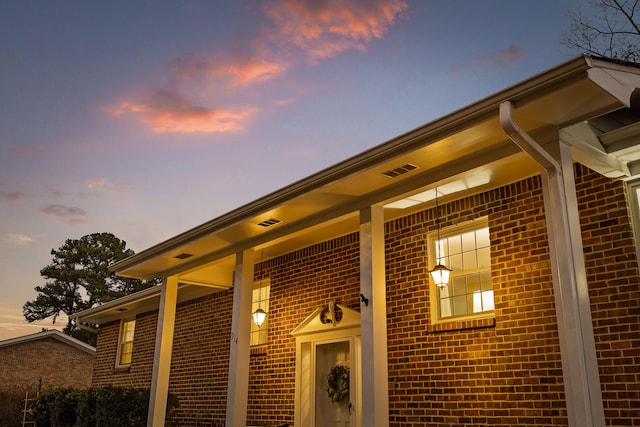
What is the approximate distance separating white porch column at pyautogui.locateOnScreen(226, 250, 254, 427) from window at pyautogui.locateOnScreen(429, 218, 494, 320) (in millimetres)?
2531

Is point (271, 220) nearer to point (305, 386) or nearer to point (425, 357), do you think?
point (425, 357)

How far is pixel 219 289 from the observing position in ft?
38.0

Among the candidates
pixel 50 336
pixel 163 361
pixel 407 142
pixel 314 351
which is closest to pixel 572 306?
pixel 407 142

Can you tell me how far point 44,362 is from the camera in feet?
81.4

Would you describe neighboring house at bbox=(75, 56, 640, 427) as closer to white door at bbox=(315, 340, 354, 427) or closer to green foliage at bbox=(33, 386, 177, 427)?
white door at bbox=(315, 340, 354, 427)

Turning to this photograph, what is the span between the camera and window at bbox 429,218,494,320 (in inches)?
277

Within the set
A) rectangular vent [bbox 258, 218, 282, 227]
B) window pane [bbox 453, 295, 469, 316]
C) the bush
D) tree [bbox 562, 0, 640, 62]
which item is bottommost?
the bush

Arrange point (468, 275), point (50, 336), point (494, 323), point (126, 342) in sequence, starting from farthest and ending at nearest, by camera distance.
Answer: point (50, 336) → point (126, 342) → point (468, 275) → point (494, 323)

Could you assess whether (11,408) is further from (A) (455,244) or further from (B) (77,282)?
(B) (77,282)

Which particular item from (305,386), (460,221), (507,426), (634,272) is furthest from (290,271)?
(634,272)

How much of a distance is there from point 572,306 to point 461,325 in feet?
9.44

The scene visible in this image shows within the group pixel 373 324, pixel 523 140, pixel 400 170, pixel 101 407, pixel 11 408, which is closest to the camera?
pixel 523 140

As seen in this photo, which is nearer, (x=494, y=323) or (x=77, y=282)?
(x=494, y=323)

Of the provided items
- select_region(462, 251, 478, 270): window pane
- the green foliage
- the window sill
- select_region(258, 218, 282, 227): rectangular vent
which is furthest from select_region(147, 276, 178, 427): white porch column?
select_region(462, 251, 478, 270): window pane
